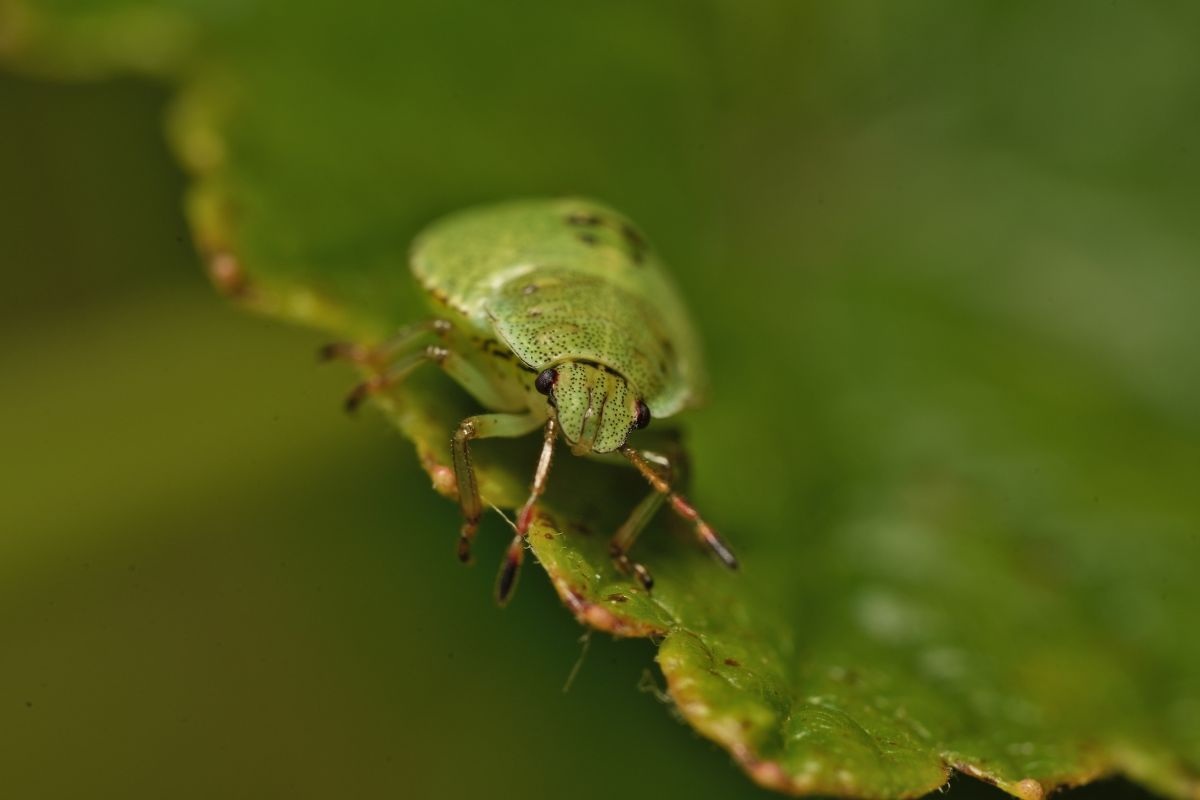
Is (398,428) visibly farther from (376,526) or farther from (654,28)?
(654,28)

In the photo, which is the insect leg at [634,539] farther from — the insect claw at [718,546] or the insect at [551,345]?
the insect claw at [718,546]

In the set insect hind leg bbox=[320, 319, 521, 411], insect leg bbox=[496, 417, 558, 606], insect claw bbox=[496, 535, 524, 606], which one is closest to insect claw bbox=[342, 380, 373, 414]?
insect hind leg bbox=[320, 319, 521, 411]

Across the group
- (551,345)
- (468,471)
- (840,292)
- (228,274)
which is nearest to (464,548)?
(468,471)

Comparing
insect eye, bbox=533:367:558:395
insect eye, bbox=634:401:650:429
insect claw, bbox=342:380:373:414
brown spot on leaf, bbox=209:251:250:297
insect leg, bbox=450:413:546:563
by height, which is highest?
insect eye, bbox=634:401:650:429

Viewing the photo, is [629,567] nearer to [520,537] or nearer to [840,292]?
[520,537]

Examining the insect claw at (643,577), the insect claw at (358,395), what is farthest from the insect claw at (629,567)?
the insect claw at (358,395)

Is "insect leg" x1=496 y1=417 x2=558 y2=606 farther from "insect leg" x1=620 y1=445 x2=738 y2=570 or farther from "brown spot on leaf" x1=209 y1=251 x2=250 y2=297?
"brown spot on leaf" x1=209 y1=251 x2=250 y2=297

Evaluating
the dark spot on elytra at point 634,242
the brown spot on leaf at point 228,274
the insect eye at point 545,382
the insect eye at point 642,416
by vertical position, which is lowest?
the brown spot on leaf at point 228,274
